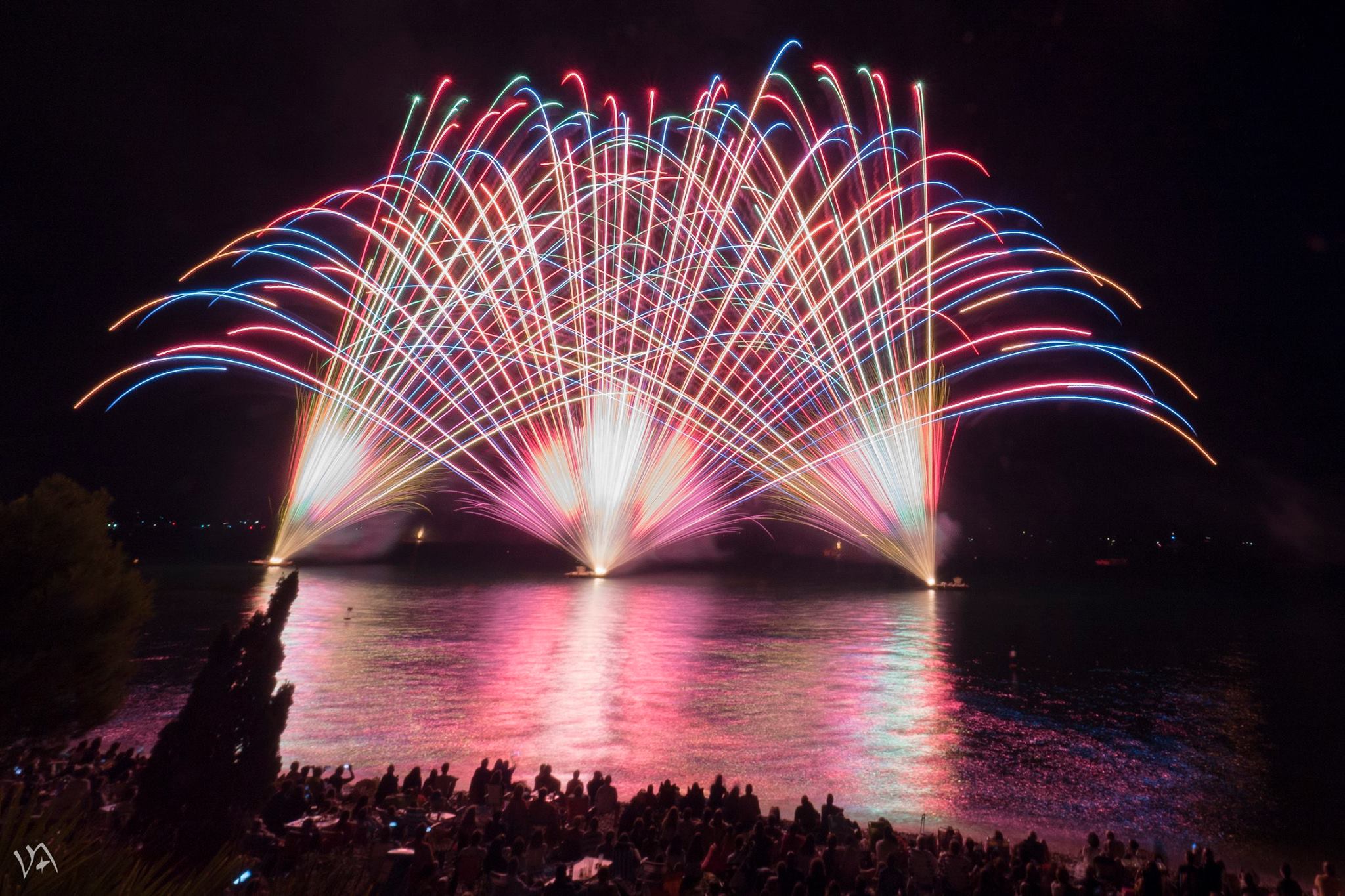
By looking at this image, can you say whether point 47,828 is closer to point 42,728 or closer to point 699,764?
point 42,728

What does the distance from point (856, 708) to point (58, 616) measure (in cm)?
1496

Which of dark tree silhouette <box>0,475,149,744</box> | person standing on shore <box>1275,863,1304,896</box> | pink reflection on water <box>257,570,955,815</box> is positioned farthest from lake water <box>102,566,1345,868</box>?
dark tree silhouette <box>0,475,149,744</box>

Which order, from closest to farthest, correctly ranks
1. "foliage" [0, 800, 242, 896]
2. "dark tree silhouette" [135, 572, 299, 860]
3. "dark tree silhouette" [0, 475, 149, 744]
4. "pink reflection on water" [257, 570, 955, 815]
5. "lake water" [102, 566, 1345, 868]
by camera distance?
1. "foliage" [0, 800, 242, 896]
2. "dark tree silhouette" [135, 572, 299, 860]
3. "dark tree silhouette" [0, 475, 149, 744]
4. "lake water" [102, 566, 1345, 868]
5. "pink reflection on water" [257, 570, 955, 815]

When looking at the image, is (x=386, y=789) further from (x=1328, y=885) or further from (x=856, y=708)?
(x=856, y=708)

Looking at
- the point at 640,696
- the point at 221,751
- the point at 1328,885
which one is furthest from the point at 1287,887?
the point at 640,696

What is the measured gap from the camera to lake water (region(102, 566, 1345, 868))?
12367 millimetres

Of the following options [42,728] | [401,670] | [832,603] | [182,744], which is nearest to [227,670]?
[182,744]

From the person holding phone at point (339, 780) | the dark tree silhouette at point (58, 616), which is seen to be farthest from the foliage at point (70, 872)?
the person holding phone at point (339, 780)

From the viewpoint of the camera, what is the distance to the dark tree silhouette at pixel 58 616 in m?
8.63

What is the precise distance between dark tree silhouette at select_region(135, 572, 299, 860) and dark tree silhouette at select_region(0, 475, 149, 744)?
1796 millimetres

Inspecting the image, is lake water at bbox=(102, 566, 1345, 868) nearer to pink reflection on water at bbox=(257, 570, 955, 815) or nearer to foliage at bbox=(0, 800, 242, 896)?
pink reflection on water at bbox=(257, 570, 955, 815)

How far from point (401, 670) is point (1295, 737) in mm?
21600

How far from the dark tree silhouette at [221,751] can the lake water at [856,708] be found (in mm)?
4783

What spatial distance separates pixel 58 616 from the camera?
8.87 metres
